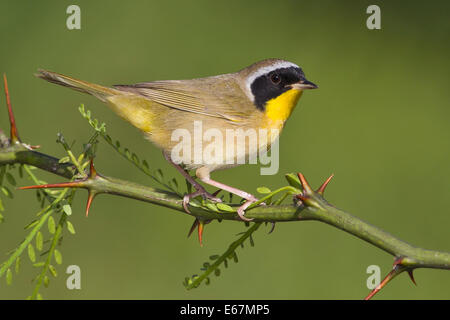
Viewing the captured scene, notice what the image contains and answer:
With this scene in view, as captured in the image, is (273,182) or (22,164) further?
(273,182)

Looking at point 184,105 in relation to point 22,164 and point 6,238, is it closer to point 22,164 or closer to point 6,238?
point 22,164

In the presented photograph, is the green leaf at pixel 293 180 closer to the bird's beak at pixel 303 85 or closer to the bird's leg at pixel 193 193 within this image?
the bird's leg at pixel 193 193

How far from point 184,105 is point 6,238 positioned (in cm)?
138

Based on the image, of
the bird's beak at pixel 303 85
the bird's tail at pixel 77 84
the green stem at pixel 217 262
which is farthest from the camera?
the bird's beak at pixel 303 85

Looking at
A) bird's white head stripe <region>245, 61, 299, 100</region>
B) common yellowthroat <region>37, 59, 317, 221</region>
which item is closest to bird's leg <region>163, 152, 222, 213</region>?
common yellowthroat <region>37, 59, 317, 221</region>

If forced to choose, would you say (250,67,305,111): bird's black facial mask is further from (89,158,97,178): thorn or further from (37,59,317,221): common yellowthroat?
(89,158,97,178): thorn

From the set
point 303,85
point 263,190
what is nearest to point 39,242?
point 263,190

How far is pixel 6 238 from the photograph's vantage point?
327cm

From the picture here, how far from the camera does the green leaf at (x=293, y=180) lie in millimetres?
1375

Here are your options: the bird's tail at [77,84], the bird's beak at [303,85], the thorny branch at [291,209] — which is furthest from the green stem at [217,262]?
the bird's beak at [303,85]

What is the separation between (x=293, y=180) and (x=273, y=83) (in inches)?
47.8

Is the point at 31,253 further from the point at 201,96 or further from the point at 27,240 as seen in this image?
the point at 201,96

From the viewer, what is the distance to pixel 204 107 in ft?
8.79

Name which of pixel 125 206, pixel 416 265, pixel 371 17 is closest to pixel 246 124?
pixel 125 206
